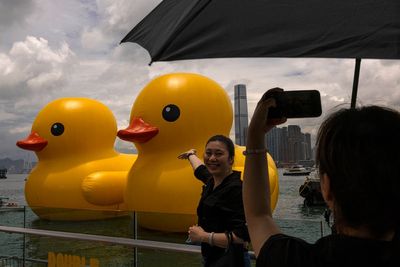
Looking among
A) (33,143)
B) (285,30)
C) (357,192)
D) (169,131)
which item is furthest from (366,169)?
(33,143)

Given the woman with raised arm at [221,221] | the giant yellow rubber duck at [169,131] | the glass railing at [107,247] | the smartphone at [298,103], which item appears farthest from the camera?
the giant yellow rubber duck at [169,131]

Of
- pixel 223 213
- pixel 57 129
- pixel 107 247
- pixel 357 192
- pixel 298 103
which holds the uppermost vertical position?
pixel 57 129

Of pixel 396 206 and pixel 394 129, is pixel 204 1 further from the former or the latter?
pixel 396 206

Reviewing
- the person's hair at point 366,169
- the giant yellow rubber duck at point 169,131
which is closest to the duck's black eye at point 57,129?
the giant yellow rubber duck at point 169,131

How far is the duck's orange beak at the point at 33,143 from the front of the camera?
11.3m

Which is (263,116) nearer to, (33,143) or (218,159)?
(218,159)

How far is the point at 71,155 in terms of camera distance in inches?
462

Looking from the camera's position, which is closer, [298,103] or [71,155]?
[298,103]

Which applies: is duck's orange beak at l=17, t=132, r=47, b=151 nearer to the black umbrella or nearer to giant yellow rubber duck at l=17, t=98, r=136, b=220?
giant yellow rubber duck at l=17, t=98, r=136, b=220

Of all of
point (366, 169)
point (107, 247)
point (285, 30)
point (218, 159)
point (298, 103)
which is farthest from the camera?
point (107, 247)

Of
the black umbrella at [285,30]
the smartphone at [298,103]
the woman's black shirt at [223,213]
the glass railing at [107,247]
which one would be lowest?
the glass railing at [107,247]

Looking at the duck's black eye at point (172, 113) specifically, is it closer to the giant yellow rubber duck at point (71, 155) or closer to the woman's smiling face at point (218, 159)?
the giant yellow rubber duck at point (71, 155)

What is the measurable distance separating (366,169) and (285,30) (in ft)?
2.33

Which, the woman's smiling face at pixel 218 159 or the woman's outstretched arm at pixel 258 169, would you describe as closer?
the woman's outstretched arm at pixel 258 169
